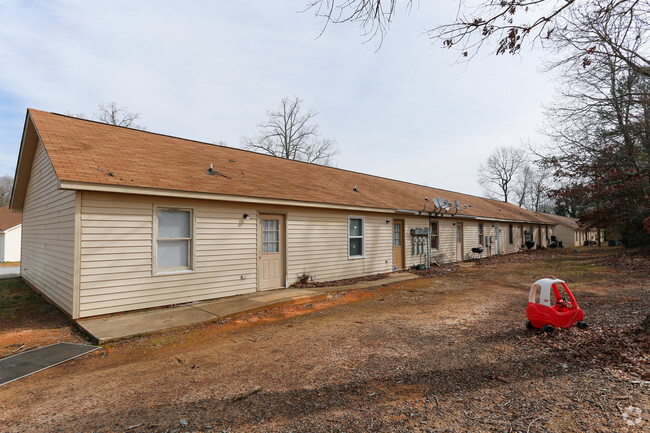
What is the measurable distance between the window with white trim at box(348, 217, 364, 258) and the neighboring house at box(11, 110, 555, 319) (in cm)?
4

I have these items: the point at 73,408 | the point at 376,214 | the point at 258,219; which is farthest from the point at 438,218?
the point at 73,408

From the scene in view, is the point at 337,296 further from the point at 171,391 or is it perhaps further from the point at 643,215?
the point at 643,215

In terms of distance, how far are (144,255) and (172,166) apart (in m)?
2.73

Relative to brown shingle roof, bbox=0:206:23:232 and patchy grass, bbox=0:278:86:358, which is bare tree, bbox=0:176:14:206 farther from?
patchy grass, bbox=0:278:86:358

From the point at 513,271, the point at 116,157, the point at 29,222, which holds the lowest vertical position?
the point at 513,271

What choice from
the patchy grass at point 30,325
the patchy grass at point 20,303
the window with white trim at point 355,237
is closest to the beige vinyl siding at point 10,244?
the patchy grass at point 20,303

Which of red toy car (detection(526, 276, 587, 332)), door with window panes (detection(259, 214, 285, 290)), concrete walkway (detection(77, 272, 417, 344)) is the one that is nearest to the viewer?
red toy car (detection(526, 276, 587, 332))

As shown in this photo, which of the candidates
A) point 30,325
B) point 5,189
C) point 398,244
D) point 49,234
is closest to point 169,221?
point 30,325

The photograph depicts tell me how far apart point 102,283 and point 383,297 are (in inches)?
262

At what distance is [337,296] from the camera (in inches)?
350

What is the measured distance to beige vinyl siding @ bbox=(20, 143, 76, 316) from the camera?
670 centimetres

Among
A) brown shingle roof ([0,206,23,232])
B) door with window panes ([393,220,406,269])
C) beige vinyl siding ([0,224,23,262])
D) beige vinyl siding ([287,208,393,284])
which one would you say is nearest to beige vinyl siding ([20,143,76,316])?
beige vinyl siding ([287,208,393,284])

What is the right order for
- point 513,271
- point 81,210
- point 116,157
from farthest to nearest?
point 513,271 → point 116,157 → point 81,210

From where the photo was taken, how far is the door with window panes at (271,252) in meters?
9.21
